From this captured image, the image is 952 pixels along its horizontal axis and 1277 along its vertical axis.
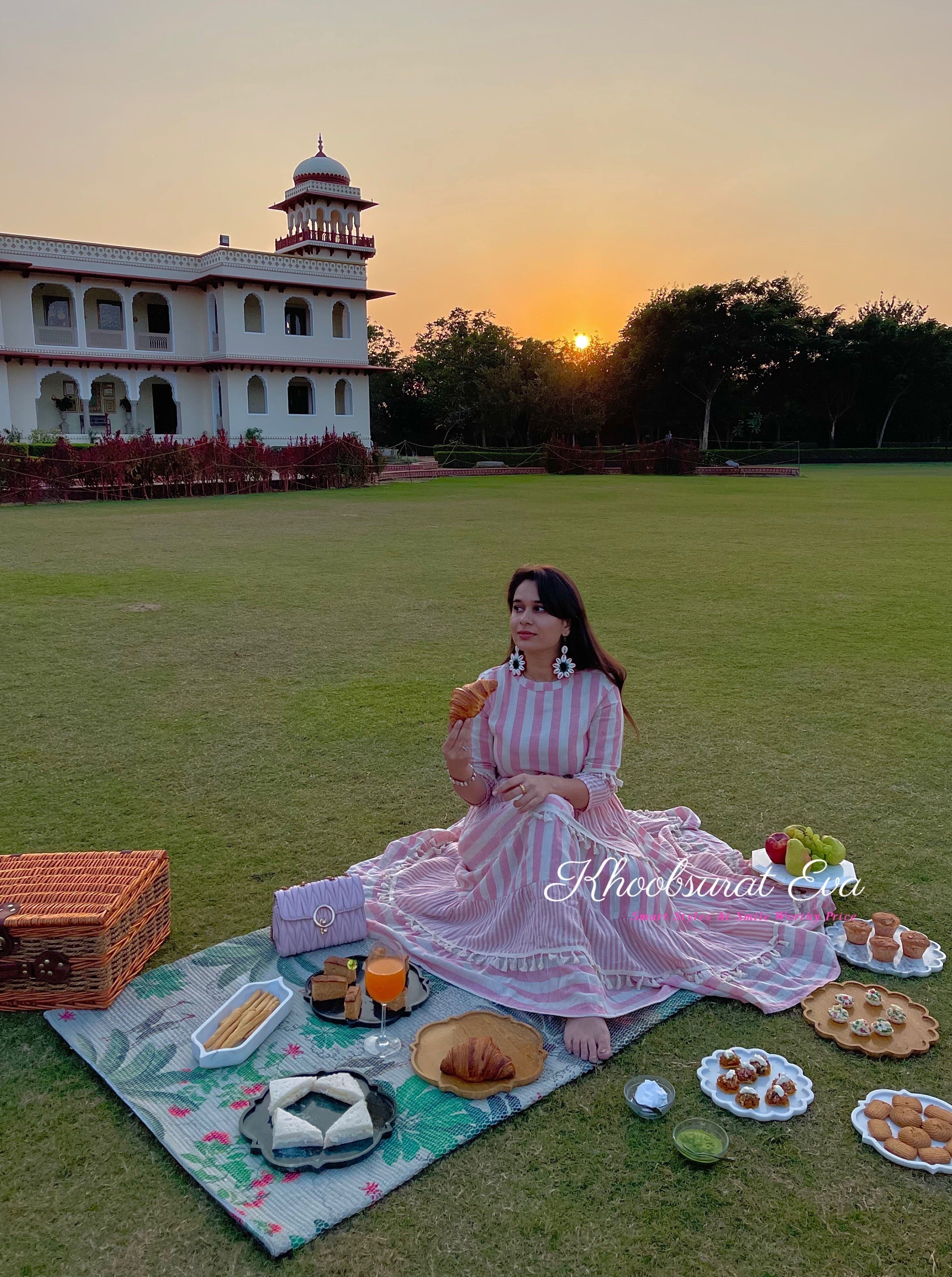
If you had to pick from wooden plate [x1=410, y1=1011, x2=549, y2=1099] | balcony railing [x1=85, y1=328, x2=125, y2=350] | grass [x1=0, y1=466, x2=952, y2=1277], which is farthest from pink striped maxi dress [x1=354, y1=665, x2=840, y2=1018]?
balcony railing [x1=85, y1=328, x2=125, y2=350]

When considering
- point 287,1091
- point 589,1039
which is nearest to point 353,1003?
point 287,1091

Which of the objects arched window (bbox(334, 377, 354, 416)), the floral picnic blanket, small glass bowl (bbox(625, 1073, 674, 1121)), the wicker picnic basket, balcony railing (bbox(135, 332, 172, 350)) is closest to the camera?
the floral picnic blanket

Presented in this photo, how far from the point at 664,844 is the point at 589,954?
862 millimetres

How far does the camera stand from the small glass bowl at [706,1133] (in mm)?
2461

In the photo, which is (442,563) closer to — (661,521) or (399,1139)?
(661,521)

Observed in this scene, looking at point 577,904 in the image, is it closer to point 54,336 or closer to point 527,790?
point 527,790

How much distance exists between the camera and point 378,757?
5.48 m

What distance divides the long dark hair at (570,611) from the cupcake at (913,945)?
121 cm

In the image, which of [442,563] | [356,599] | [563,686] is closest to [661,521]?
[442,563]

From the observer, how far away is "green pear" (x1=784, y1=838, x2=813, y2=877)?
3.83 metres

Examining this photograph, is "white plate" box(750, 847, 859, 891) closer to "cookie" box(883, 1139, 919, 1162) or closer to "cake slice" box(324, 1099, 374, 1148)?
"cookie" box(883, 1139, 919, 1162)

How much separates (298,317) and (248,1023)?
42.1m

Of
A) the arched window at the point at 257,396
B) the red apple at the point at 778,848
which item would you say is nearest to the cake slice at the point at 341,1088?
the red apple at the point at 778,848

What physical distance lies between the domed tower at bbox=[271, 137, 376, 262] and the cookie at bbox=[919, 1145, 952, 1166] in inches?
1759
